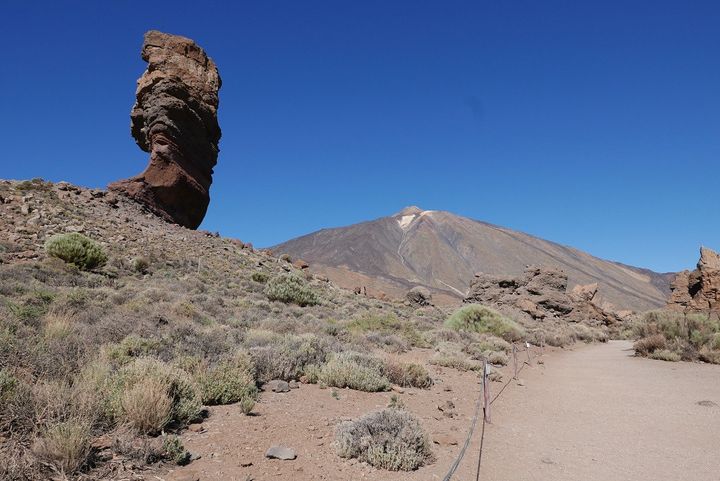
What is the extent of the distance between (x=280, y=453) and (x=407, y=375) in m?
4.18

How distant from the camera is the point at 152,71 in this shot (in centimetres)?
2634

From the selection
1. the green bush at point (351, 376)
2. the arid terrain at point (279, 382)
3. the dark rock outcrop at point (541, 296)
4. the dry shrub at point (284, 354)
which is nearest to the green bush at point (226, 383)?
the arid terrain at point (279, 382)

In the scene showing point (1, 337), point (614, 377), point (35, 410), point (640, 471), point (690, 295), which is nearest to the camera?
point (35, 410)

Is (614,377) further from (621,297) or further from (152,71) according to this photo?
(621,297)

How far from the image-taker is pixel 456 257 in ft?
530

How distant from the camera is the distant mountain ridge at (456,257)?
13838 centimetres

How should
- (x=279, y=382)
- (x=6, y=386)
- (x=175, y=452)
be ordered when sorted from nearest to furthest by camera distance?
(x=175, y=452) → (x=6, y=386) → (x=279, y=382)

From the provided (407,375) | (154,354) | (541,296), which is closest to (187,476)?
(154,354)

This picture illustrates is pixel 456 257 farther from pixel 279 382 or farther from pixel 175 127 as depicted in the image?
pixel 279 382

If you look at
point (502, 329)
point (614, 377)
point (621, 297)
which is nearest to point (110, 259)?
point (502, 329)

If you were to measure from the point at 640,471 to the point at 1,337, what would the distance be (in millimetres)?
7839

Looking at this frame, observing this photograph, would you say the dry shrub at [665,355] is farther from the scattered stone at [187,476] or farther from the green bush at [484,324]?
the scattered stone at [187,476]

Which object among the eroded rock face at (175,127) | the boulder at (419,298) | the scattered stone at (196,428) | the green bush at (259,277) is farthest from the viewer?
the boulder at (419,298)

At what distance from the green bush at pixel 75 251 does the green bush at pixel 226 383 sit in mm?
12856
